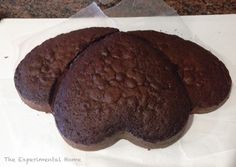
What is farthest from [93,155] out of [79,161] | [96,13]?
[96,13]

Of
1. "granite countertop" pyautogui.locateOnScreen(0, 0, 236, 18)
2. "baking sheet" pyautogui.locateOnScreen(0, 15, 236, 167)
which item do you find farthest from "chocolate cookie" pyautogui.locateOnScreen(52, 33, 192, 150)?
"granite countertop" pyautogui.locateOnScreen(0, 0, 236, 18)

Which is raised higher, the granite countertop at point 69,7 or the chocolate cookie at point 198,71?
the chocolate cookie at point 198,71

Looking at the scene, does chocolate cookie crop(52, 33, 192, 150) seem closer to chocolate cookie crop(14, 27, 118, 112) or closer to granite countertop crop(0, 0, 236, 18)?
chocolate cookie crop(14, 27, 118, 112)

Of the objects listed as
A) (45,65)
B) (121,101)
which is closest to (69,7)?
(45,65)

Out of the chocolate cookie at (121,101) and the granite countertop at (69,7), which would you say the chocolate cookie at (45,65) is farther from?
the granite countertop at (69,7)

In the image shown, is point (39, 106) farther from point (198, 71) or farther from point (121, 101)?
point (198, 71)

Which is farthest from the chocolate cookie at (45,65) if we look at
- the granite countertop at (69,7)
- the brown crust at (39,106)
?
the granite countertop at (69,7)
